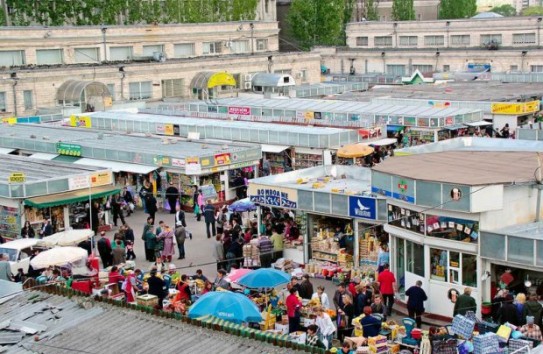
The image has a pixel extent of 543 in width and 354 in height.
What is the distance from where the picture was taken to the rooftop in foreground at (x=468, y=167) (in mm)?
19219

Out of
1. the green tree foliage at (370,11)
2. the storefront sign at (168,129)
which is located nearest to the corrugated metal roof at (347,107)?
the storefront sign at (168,129)

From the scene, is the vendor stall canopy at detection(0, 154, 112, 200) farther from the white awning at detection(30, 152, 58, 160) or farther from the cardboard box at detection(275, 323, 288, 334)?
the cardboard box at detection(275, 323, 288, 334)

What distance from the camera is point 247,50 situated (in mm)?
71375

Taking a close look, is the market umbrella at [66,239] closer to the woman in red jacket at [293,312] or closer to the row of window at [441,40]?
the woman in red jacket at [293,312]

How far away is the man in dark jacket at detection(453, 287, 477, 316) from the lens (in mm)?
17688

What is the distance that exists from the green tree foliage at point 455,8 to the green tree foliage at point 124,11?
788 inches

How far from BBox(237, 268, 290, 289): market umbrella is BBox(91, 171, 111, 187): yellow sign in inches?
458

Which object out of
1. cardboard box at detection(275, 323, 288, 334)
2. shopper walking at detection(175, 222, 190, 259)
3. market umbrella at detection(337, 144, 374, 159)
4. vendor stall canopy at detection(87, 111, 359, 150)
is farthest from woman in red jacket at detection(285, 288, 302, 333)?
vendor stall canopy at detection(87, 111, 359, 150)

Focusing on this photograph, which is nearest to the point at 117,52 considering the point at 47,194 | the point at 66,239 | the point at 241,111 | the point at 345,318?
the point at 241,111

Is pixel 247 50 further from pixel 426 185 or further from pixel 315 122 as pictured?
pixel 426 185

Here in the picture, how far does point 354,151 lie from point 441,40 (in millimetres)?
43321

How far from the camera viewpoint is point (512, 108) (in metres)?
40.2

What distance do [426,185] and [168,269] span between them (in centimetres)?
673

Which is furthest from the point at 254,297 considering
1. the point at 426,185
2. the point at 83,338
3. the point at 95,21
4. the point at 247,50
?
the point at 95,21
